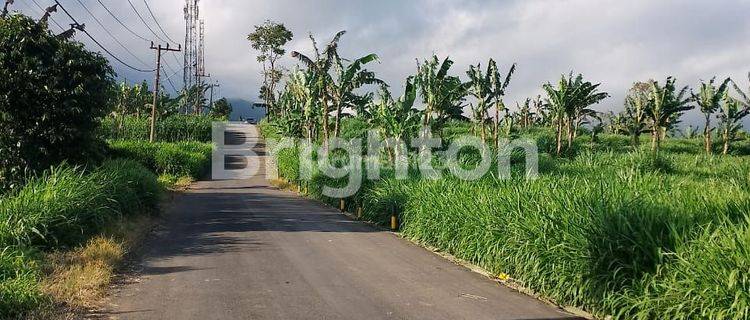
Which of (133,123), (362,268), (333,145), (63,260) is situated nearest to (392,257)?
(362,268)

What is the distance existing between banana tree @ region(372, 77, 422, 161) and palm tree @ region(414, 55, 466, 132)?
517mm

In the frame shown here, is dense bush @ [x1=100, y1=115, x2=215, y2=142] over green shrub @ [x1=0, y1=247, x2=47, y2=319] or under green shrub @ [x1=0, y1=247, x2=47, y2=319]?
over

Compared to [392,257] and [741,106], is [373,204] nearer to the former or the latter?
[392,257]

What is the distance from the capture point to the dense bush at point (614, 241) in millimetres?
5223

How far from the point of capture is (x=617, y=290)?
21.0ft

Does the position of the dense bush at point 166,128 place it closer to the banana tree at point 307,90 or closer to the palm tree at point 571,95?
the banana tree at point 307,90

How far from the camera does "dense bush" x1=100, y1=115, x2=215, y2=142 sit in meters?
43.8

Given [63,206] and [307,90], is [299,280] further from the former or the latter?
[307,90]

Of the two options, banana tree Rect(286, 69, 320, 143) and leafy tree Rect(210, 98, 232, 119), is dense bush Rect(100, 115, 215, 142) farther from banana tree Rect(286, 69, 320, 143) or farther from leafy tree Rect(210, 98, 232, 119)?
leafy tree Rect(210, 98, 232, 119)

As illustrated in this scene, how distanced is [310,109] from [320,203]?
8597mm

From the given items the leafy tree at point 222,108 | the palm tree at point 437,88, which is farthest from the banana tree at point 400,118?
the leafy tree at point 222,108

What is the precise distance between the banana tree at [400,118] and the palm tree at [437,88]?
52 cm

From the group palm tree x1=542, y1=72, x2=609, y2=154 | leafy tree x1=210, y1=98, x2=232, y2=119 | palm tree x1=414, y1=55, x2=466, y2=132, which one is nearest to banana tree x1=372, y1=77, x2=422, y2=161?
palm tree x1=414, y1=55, x2=466, y2=132

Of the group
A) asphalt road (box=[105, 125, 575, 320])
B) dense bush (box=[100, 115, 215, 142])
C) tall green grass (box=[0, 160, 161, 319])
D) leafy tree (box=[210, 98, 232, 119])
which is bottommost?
asphalt road (box=[105, 125, 575, 320])
